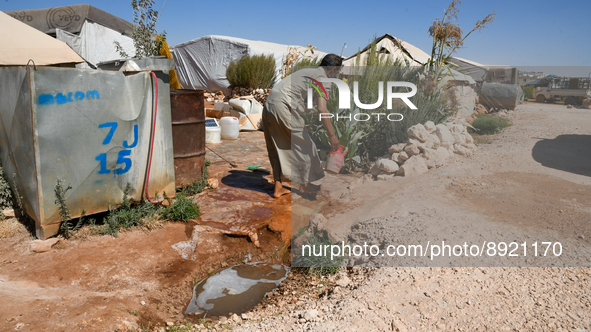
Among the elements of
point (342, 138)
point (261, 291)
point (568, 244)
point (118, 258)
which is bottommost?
point (261, 291)

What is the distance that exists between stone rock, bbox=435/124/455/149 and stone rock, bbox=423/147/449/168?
32cm

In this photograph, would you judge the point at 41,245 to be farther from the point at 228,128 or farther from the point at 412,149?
the point at 228,128

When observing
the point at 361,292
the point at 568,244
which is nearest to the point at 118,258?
the point at 361,292

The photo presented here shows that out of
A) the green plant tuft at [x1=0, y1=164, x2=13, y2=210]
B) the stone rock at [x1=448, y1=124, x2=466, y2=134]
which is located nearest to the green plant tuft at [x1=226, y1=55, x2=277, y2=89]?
the stone rock at [x1=448, y1=124, x2=466, y2=134]

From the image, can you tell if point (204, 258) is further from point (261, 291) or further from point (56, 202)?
point (56, 202)

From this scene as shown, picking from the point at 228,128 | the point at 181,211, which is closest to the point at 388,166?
the point at 181,211

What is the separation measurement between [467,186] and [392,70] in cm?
292

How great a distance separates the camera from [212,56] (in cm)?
1656

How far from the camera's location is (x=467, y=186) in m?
4.32

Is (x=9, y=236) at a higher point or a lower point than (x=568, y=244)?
lower

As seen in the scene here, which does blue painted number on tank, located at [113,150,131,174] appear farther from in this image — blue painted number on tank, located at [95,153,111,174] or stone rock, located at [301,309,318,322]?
stone rock, located at [301,309,318,322]

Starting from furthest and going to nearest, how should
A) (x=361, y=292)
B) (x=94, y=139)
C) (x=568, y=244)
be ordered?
(x=94, y=139)
(x=568, y=244)
(x=361, y=292)

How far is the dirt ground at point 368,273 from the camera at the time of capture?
2.34 metres

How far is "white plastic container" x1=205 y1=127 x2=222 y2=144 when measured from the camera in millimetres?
8180
